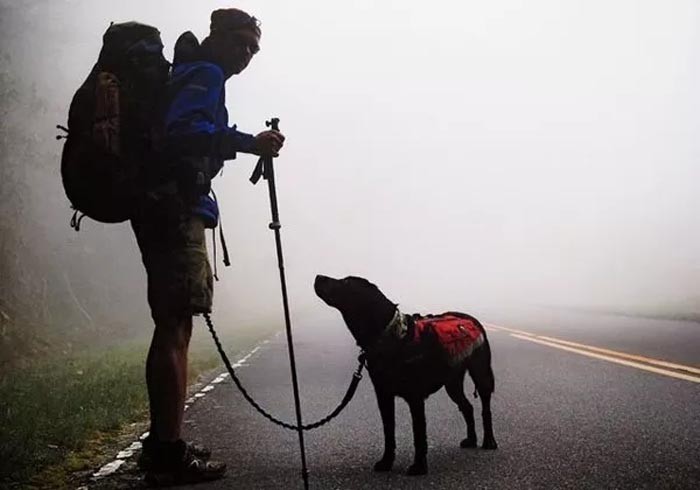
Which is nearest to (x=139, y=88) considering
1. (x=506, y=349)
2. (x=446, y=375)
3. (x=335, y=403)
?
(x=446, y=375)

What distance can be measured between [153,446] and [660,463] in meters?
3.09

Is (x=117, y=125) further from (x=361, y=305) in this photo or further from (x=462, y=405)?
(x=462, y=405)

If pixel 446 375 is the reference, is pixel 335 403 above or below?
below

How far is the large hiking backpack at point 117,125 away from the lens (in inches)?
133

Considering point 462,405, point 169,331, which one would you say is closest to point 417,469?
point 462,405

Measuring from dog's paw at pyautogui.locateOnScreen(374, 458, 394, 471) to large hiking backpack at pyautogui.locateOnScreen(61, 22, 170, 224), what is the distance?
7.37 ft

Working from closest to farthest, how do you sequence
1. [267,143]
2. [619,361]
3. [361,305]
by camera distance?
[267,143] → [361,305] → [619,361]

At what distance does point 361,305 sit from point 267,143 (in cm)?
130

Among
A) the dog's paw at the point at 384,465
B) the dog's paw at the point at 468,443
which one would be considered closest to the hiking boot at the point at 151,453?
the dog's paw at the point at 384,465

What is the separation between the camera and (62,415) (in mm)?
6277

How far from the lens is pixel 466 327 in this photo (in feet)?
15.5

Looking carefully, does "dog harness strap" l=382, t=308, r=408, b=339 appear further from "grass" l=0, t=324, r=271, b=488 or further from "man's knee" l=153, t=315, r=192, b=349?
"grass" l=0, t=324, r=271, b=488

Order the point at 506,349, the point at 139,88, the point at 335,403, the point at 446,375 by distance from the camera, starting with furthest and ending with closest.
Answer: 1. the point at 506,349
2. the point at 335,403
3. the point at 446,375
4. the point at 139,88

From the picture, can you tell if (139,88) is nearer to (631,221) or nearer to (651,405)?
(651,405)
